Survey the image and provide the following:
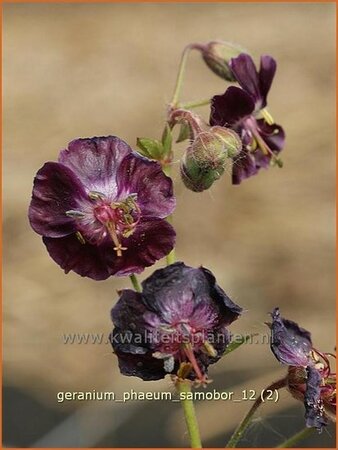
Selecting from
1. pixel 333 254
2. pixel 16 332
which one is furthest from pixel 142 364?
pixel 333 254

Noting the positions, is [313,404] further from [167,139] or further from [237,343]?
[167,139]

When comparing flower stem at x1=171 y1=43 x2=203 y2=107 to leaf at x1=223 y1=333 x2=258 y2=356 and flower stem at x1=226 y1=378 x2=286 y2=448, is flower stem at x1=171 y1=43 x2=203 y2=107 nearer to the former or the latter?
leaf at x1=223 y1=333 x2=258 y2=356

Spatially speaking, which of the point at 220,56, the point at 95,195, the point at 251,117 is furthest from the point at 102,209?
the point at 220,56

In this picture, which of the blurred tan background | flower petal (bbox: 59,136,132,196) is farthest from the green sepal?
the blurred tan background

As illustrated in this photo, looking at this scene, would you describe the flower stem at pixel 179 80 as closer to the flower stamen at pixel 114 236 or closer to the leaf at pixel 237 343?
the flower stamen at pixel 114 236

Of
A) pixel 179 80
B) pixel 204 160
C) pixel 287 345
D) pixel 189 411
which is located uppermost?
pixel 179 80

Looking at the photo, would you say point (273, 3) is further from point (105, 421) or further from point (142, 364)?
point (142, 364)
